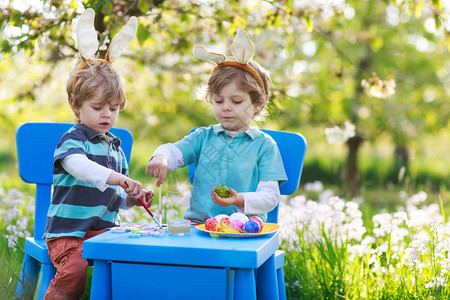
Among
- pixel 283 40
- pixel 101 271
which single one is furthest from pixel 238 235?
pixel 283 40

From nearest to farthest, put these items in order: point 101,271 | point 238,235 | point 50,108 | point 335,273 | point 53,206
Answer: point 101,271 < point 238,235 < point 53,206 < point 335,273 < point 50,108

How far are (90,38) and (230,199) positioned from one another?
93cm

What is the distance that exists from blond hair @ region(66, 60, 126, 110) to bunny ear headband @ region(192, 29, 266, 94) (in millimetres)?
377

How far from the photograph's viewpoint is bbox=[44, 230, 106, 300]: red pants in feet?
7.27

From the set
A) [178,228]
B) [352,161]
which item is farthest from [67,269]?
[352,161]

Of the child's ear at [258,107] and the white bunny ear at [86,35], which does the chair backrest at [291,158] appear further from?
the white bunny ear at [86,35]

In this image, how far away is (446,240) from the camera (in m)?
3.07

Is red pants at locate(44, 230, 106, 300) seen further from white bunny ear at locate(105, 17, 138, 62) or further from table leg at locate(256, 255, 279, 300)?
white bunny ear at locate(105, 17, 138, 62)

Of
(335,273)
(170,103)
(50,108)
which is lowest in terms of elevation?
(335,273)

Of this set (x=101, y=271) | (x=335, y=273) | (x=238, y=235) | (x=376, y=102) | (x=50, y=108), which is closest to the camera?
(x=101, y=271)

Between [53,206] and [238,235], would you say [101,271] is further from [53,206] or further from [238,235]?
[53,206]

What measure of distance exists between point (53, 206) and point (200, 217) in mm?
646

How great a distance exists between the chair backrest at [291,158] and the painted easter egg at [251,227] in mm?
676

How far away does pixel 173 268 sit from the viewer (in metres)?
1.79
